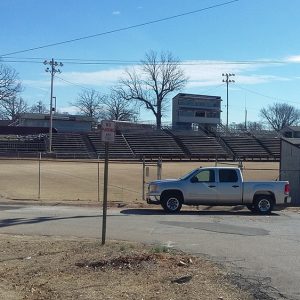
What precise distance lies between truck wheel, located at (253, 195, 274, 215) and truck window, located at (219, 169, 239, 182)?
3.90 feet

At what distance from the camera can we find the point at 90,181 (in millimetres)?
36531

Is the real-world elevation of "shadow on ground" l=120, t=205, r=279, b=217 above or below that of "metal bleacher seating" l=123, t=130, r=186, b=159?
below

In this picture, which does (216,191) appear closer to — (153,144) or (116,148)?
(116,148)

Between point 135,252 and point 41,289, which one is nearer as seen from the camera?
point 41,289

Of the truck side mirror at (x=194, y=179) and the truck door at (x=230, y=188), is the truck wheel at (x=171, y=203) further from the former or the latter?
the truck door at (x=230, y=188)

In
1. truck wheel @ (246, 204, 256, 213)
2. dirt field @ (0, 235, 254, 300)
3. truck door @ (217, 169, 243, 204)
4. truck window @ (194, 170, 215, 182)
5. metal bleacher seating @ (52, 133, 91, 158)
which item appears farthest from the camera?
metal bleacher seating @ (52, 133, 91, 158)

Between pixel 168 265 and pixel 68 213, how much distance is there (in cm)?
1086

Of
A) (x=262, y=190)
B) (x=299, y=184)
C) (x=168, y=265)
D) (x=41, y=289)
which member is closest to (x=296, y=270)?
(x=168, y=265)

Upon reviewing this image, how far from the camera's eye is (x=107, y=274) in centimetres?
781

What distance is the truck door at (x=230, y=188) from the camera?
19.8 m

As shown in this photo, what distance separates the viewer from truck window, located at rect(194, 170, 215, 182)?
65.5ft

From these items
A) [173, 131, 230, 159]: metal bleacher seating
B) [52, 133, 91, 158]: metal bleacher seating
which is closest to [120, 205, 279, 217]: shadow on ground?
[52, 133, 91, 158]: metal bleacher seating

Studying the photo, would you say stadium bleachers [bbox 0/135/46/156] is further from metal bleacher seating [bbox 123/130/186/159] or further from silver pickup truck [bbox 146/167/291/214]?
silver pickup truck [bbox 146/167/291/214]

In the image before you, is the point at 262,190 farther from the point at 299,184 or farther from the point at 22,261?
the point at 22,261
